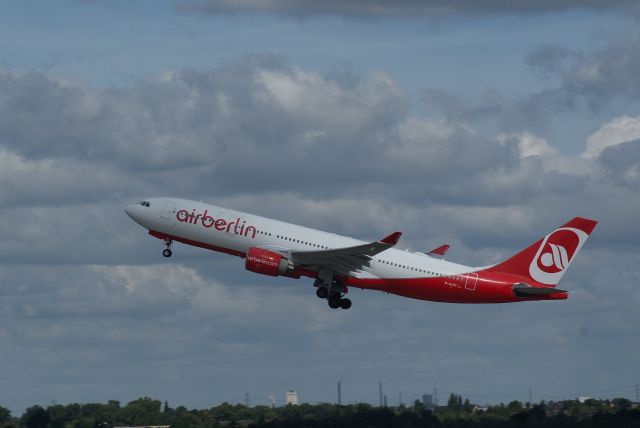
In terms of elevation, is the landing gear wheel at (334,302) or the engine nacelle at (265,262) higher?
the engine nacelle at (265,262)

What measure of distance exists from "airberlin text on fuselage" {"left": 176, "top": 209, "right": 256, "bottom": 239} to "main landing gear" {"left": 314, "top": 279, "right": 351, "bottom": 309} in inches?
263

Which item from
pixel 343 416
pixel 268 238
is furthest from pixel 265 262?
pixel 343 416

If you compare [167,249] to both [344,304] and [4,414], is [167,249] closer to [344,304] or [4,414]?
[344,304]

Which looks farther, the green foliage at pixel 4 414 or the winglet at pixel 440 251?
the green foliage at pixel 4 414

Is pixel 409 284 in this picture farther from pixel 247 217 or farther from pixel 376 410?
pixel 376 410

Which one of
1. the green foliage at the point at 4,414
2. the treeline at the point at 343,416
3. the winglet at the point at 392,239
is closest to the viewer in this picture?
the winglet at the point at 392,239

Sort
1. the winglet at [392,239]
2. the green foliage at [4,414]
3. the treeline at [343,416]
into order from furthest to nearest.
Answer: the green foliage at [4,414] < the treeline at [343,416] < the winglet at [392,239]

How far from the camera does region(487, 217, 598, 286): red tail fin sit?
3590 inches

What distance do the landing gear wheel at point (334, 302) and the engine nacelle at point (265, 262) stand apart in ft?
19.8

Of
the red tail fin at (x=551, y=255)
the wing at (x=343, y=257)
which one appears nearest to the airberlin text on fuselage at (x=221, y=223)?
the wing at (x=343, y=257)

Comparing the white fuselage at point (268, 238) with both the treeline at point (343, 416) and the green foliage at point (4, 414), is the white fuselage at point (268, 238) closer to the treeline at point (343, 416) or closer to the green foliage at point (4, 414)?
the treeline at point (343, 416)

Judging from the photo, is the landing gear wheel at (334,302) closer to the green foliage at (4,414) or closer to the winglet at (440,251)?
the winglet at (440,251)

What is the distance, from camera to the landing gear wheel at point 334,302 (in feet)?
304

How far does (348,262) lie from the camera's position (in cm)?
8875
